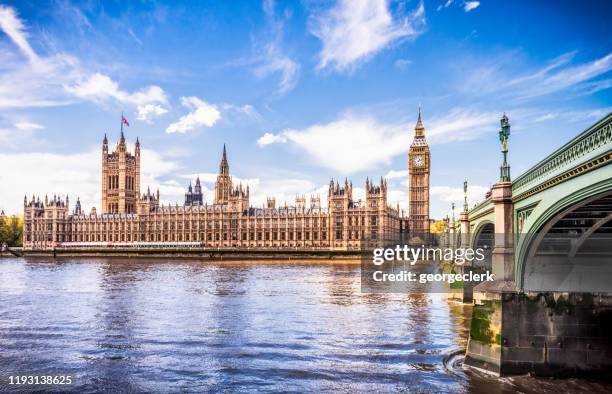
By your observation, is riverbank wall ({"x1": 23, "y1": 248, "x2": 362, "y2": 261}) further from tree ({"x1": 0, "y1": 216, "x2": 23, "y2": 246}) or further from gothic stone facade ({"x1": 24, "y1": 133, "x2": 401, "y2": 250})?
tree ({"x1": 0, "y1": 216, "x2": 23, "y2": 246})

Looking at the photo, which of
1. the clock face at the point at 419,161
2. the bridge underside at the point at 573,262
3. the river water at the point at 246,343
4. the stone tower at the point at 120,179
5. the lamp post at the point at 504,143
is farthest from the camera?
the stone tower at the point at 120,179

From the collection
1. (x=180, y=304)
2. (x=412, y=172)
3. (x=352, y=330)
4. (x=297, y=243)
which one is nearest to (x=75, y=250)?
(x=297, y=243)

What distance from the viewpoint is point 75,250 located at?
432 ft

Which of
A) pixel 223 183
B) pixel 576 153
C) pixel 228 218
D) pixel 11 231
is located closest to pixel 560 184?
pixel 576 153

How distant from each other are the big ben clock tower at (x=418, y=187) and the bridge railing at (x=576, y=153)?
11549 cm

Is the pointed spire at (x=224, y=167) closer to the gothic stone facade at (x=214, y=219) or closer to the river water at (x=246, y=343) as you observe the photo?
the gothic stone facade at (x=214, y=219)

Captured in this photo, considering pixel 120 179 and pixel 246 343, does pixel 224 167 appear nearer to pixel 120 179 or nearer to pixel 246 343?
pixel 120 179

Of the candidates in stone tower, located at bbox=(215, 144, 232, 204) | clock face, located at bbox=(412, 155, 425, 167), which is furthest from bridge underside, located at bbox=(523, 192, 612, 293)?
stone tower, located at bbox=(215, 144, 232, 204)

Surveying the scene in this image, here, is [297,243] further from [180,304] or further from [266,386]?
[266,386]

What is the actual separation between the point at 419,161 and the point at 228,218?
5077 centimetres

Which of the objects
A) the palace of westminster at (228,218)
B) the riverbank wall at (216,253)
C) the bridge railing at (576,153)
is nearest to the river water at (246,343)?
the bridge railing at (576,153)

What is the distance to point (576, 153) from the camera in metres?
13.5

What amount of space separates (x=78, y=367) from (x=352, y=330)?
1281 cm

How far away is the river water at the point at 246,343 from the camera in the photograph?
59.6ft
